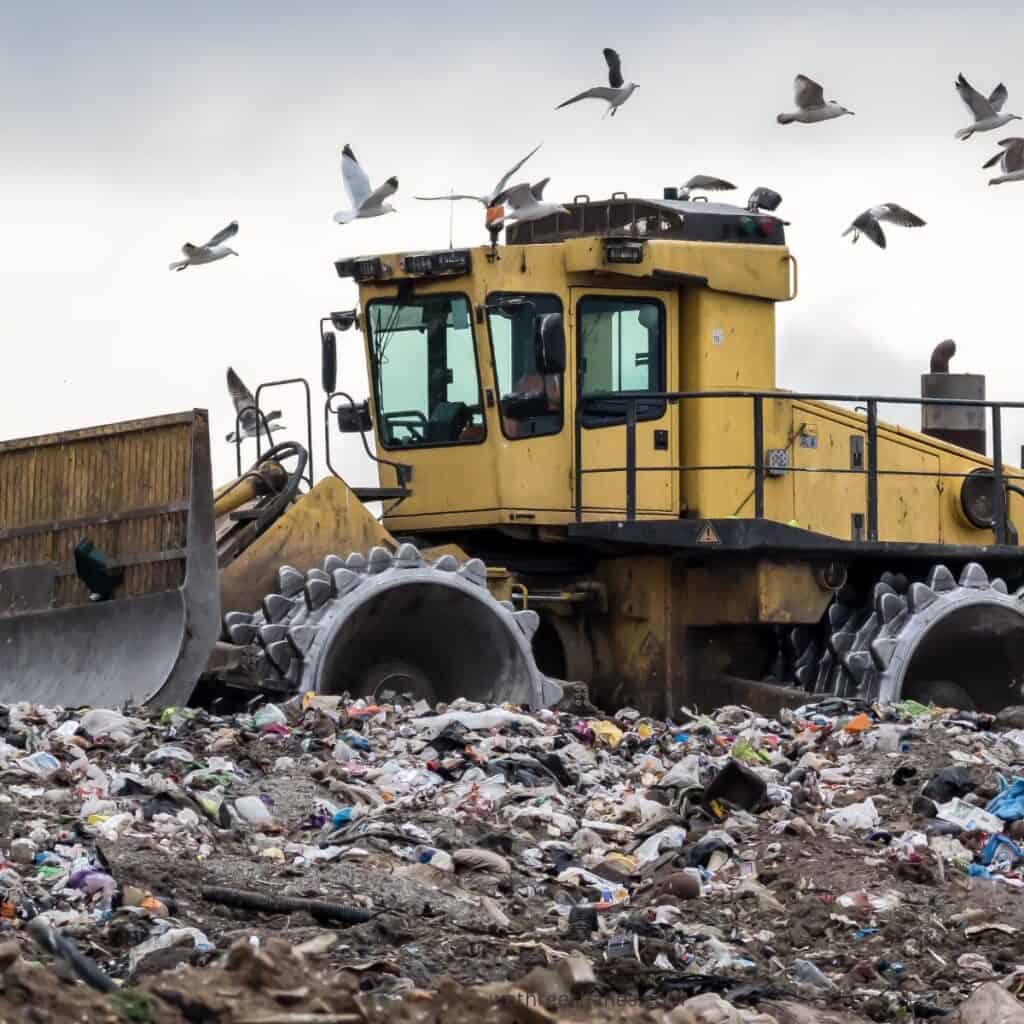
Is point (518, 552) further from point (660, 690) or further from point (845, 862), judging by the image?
point (845, 862)

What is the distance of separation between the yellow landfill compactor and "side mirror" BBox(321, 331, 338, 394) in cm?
1

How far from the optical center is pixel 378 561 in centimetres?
1172

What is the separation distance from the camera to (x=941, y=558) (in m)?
14.1

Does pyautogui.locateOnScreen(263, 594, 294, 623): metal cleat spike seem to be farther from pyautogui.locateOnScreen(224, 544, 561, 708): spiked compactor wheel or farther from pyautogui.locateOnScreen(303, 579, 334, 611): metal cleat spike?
pyautogui.locateOnScreen(303, 579, 334, 611): metal cleat spike

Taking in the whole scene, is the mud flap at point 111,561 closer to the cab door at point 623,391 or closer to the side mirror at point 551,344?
the side mirror at point 551,344

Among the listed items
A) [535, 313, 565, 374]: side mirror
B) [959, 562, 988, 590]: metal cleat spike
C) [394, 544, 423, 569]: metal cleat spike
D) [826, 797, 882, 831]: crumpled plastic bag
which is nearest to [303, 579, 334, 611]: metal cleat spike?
[394, 544, 423, 569]: metal cleat spike

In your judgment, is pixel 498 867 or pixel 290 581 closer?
pixel 498 867

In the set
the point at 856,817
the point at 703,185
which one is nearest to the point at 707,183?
the point at 703,185

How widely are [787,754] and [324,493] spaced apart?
3.01 m

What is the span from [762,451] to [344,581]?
2956 mm

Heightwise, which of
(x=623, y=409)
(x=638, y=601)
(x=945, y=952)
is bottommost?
(x=945, y=952)

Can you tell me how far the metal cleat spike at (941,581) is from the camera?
529 inches

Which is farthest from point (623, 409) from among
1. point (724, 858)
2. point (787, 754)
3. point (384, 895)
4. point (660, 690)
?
point (384, 895)

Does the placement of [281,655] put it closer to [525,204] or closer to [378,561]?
[378,561]
